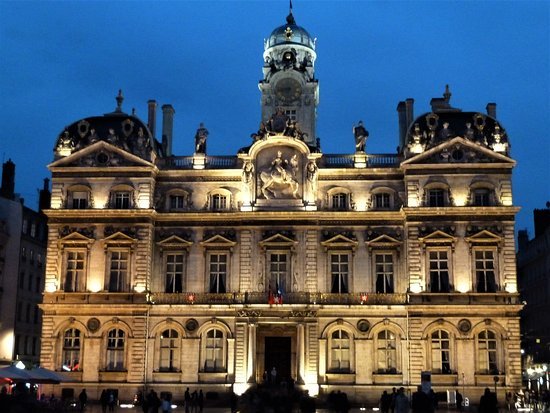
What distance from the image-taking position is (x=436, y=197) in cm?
5681

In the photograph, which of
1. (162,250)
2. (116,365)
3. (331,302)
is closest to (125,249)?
(162,250)

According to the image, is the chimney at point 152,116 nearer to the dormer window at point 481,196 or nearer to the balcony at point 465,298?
the balcony at point 465,298

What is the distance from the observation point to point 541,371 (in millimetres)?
78562

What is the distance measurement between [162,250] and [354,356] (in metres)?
15.6

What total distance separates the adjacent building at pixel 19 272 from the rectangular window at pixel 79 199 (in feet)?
43.4

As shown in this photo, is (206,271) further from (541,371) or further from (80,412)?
(541,371)

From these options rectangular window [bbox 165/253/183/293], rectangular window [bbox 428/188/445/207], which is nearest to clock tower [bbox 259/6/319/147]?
rectangular window [bbox 428/188/445/207]

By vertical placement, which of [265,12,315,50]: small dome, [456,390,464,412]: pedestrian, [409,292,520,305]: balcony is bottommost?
[456,390,464,412]: pedestrian

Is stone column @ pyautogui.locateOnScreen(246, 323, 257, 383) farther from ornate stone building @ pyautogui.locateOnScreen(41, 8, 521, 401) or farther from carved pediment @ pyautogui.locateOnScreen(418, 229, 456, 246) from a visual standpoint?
carved pediment @ pyautogui.locateOnScreen(418, 229, 456, 246)

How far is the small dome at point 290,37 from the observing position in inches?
2881

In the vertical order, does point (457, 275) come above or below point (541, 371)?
above

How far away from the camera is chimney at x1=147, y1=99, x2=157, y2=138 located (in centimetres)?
6274

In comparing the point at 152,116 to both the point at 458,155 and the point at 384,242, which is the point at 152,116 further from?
the point at 458,155

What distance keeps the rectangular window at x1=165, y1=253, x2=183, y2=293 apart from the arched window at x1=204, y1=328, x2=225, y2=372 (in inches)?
158
